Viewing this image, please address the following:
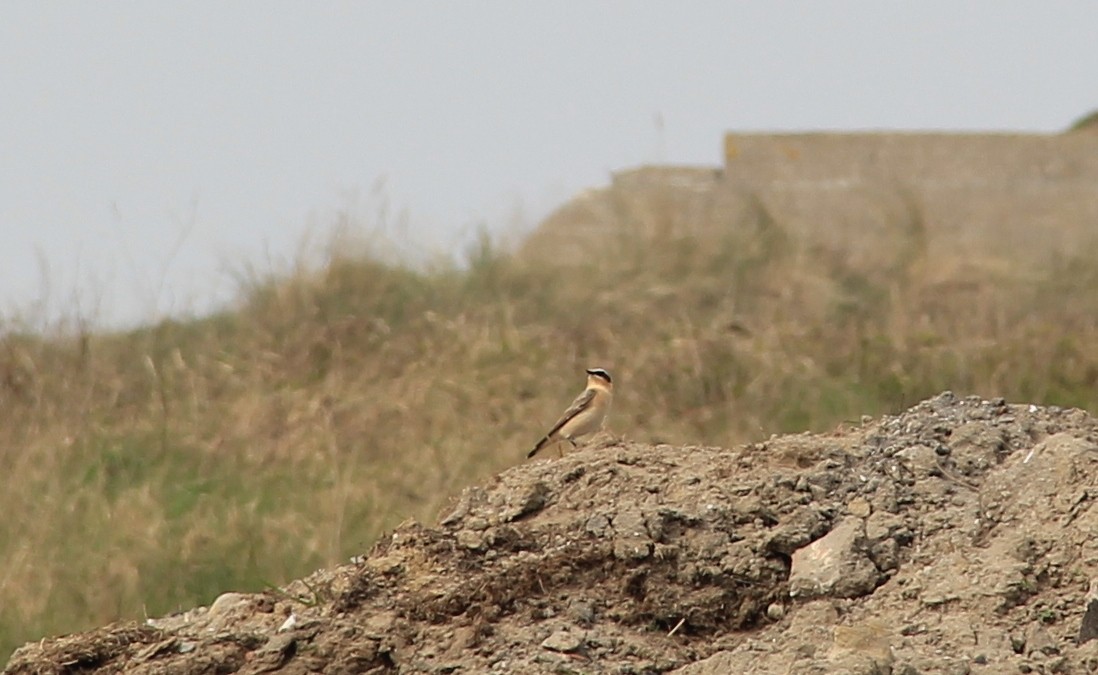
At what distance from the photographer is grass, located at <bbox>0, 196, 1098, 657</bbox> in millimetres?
8938

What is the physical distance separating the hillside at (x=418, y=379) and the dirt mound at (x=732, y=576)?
11.8 ft

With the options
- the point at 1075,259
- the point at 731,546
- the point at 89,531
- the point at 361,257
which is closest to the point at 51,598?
the point at 89,531

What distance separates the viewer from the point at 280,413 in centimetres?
1159

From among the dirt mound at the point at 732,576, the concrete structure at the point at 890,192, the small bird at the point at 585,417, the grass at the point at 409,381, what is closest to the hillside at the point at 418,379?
the grass at the point at 409,381

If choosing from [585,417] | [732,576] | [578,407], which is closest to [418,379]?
[578,407]

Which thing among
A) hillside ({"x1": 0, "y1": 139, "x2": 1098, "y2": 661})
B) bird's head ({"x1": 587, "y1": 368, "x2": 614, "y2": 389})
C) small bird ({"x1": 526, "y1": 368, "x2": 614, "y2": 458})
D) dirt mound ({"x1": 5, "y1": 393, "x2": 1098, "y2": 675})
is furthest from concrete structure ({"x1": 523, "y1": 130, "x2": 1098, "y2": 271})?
dirt mound ({"x1": 5, "y1": 393, "x2": 1098, "y2": 675})

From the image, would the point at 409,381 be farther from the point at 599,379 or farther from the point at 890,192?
the point at 890,192

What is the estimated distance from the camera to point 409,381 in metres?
12.1

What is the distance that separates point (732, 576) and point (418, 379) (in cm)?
795

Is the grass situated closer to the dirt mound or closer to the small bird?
the small bird

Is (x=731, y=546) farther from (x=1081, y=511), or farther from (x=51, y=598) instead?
(x=51, y=598)

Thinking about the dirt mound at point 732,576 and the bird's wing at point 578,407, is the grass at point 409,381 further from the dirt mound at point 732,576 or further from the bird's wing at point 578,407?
the dirt mound at point 732,576

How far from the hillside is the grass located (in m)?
0.02

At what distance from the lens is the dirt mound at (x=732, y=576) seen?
3.92 metres
